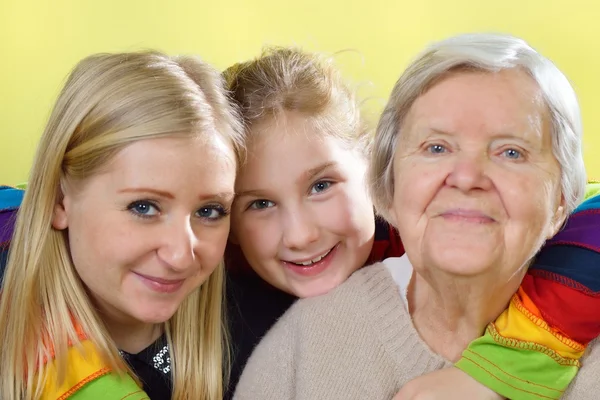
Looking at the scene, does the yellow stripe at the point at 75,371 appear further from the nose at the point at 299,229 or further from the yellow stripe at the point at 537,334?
the yellow stripe at the point at 537,334

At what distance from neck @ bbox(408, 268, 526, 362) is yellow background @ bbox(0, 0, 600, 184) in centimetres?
126

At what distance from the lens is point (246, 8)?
2777mm

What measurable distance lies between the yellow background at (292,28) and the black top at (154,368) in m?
1.22

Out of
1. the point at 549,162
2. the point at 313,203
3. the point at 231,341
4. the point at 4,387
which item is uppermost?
the point at 549,162

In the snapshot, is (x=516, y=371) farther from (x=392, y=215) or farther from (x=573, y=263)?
(x=392, y=215)

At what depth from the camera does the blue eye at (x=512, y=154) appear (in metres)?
1.42

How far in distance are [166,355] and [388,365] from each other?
50cm

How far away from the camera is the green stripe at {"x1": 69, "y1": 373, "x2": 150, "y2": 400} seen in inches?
61.0

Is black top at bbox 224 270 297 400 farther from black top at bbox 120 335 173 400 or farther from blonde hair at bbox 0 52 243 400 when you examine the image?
blonde hair at bbox 0 52 243 400

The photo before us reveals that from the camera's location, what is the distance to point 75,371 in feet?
5.12

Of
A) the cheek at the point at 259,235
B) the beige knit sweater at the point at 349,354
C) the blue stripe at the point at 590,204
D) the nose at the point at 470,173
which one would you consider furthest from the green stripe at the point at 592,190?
the cheek at the point at 259,235

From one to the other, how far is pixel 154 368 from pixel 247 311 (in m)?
0.26

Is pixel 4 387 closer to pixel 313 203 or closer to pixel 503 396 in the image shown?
pixel 313 203

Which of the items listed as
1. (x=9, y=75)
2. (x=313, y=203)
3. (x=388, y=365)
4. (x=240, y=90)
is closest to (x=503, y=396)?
(x=388, y=365)
